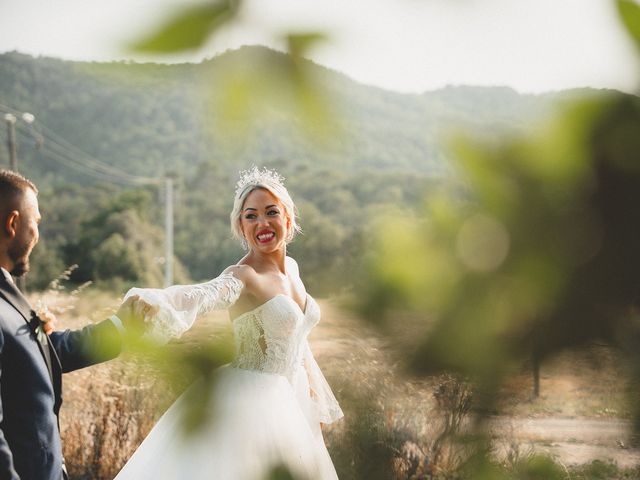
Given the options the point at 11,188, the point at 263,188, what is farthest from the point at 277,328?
the point at 11,188

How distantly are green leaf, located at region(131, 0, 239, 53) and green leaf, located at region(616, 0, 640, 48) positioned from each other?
193 mm

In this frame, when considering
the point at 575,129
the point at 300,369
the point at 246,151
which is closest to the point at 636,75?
the point at 575,129

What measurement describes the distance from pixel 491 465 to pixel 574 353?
12cm

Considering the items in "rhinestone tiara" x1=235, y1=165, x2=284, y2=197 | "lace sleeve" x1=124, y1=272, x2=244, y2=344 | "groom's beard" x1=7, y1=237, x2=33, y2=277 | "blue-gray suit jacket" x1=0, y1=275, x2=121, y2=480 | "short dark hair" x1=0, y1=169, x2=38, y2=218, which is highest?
"rhinestone tiara" x1=235, y1=165, x2=284, y2=197

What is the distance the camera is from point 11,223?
1798mm

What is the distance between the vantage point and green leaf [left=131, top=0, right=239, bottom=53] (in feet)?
1.12

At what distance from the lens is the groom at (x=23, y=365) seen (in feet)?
5.49

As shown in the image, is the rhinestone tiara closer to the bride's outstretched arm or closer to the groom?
the bride's outstretched arm

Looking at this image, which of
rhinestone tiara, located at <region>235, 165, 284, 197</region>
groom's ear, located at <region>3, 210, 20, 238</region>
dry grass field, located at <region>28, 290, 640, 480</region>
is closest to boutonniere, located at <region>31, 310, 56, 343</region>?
groom's ear, located at <region>3, 210, 20, 238</region>

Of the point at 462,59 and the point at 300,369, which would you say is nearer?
the point at 462,59

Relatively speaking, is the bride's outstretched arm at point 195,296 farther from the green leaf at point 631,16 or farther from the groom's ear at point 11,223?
the green leaf at point 631,16

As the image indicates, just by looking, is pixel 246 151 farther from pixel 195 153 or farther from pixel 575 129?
pixel 575 129

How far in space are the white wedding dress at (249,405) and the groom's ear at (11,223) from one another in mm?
448

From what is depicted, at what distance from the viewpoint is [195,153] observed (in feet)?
1.29
